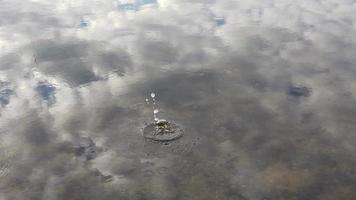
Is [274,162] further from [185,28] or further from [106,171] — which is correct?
[185,28]

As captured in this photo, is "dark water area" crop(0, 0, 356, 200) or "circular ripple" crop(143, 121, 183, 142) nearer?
"dark water area" crop(0, 0, 356, 200)

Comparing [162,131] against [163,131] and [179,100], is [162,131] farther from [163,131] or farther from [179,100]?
[179,100]

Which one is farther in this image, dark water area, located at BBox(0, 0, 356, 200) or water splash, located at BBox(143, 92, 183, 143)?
water splash, located at BBox(143, 92, 183, 143)

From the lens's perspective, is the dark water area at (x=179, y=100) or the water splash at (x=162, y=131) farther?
the water splash at (x=162, y=131)

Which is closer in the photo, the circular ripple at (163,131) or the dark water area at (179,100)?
the dark water area at (179,100)
